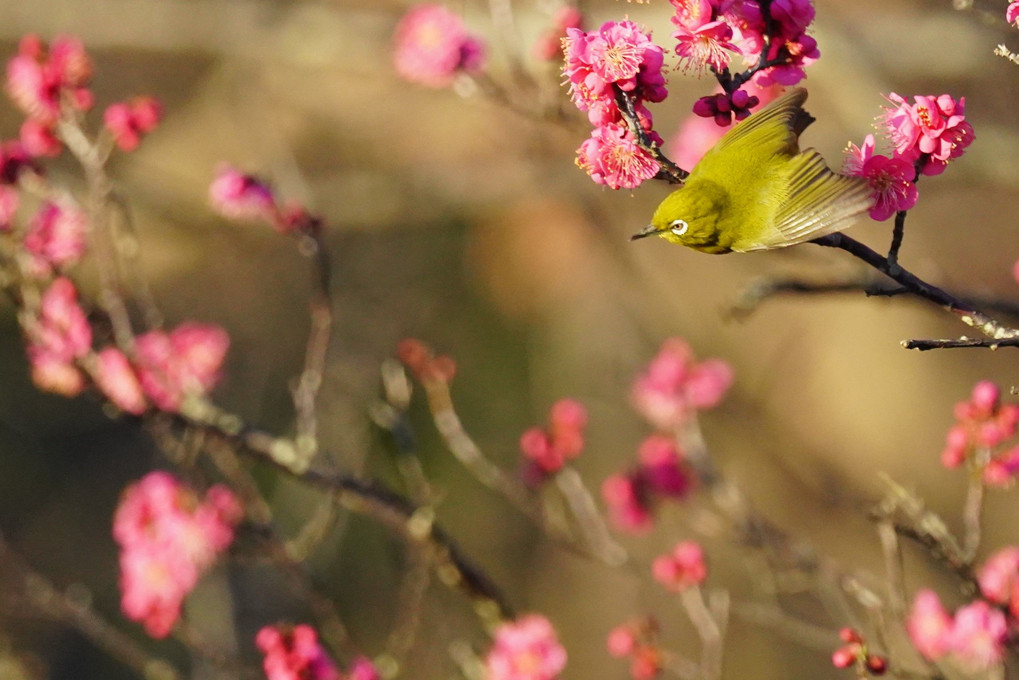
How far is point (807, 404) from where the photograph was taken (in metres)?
5.53

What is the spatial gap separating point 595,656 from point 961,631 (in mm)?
4000

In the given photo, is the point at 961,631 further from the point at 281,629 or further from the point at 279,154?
the point at 279,154

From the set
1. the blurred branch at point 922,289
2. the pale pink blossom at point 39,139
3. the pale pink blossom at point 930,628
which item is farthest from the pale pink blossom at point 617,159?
the pale pink blossom at point 39,139

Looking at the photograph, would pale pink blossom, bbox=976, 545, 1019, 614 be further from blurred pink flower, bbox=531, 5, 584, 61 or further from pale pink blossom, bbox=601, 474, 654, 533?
blurred pink flower, bbox=531, 5, 584, 61

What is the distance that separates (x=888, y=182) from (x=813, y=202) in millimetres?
101

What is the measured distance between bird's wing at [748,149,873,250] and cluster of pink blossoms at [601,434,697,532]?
63.2 inches

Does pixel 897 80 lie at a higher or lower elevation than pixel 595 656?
higher

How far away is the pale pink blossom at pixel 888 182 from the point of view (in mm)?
1157

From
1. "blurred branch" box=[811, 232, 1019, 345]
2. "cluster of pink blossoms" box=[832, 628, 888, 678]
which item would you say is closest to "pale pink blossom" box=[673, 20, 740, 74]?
"blurred branch" box=[811, 232, 1019, 345]

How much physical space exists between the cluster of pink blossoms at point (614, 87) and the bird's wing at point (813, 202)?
0.17 m

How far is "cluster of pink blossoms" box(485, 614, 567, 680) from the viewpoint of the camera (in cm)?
195

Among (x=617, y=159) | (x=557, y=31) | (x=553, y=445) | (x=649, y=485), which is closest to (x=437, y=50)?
(x=557, y=31)

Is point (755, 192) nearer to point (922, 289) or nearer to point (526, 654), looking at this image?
point (922, 289)

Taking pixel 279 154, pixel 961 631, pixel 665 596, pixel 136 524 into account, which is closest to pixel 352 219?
pixel 279 154
